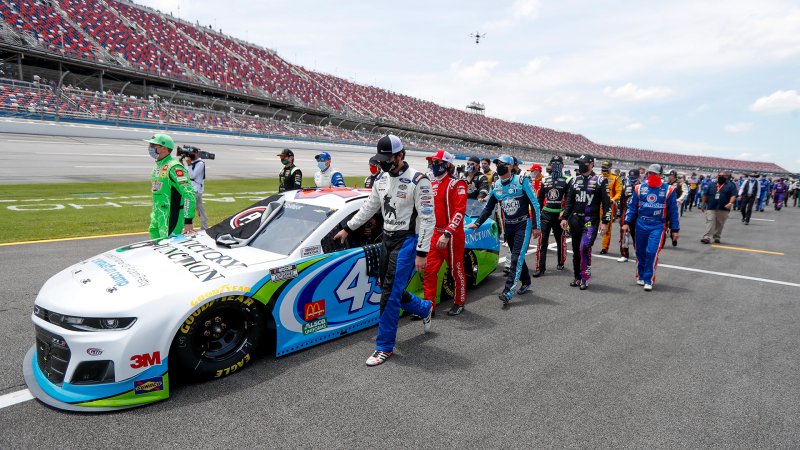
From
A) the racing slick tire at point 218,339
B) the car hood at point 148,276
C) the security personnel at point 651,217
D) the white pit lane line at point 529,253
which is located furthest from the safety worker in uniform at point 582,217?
the racing slick tire at point 218,339

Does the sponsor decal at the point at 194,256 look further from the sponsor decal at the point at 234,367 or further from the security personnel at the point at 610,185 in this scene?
the security personnel at the point at 610,185

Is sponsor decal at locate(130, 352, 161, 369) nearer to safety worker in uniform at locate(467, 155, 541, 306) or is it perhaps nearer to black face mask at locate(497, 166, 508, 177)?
safety worker in uniform at locate(467, 155, 541, 306)

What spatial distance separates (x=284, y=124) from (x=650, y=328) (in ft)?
119

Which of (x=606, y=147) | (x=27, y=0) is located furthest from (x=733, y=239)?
(x=606, y=147)

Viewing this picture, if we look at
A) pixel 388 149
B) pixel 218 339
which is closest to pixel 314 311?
pixel 218 339

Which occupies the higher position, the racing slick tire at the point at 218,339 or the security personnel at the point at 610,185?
the security personnel at the point at 610,185

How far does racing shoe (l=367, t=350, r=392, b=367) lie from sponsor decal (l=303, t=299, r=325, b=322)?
59 cm

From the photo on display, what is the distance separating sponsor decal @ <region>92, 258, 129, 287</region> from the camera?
10.2ft

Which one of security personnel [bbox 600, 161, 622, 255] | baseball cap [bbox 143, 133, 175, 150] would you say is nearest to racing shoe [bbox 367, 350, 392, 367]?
baseball cap [bbox 143, 133, 175, 150]

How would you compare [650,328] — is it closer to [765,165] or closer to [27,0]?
[27,0]

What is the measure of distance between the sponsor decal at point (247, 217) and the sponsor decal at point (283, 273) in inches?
40.6

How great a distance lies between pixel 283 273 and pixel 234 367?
0.80 m

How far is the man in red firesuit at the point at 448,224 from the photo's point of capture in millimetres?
4715

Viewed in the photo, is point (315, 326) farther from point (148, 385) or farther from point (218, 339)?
point (148, 385)
